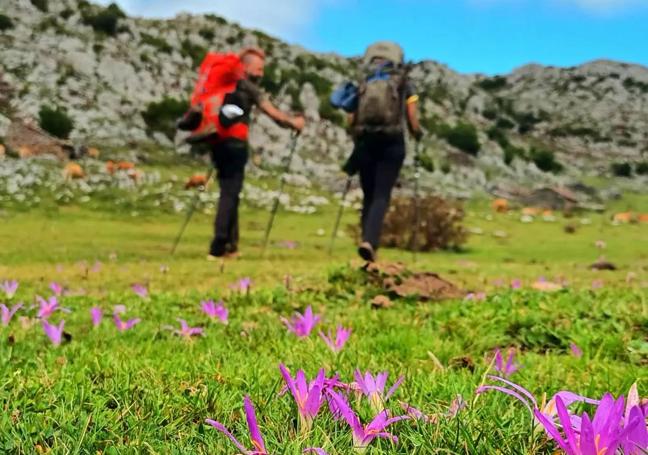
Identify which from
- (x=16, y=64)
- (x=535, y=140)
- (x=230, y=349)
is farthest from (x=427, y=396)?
(x=535, y=140)

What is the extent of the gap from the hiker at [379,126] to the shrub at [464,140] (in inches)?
1545

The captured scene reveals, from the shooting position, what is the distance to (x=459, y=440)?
50.6 inches

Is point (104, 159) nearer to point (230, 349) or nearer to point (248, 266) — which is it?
point (248, 266)

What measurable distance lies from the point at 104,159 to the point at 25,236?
561 inches

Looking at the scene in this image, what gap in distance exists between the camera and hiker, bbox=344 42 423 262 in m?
7.82

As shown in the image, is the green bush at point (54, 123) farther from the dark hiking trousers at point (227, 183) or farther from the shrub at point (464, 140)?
the shrub at point (464, 140)

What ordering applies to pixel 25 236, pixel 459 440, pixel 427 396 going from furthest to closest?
pixel 25 236 → pixel 427 396 → pixel 459 440

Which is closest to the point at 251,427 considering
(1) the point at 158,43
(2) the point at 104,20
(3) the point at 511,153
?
(1) the point at 158,43

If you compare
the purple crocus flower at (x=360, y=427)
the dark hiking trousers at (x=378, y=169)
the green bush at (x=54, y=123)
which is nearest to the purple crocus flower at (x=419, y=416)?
the purple crocus flower at (x=360, y=427)

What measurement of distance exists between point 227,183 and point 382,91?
8.78 ft

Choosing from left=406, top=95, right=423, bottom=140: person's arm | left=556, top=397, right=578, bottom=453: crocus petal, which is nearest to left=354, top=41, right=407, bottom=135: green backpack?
left=406, top=95, right=423, bottom=140: person's arm

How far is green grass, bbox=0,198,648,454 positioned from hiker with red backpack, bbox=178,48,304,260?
4.12ft

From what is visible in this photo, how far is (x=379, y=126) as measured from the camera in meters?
7.83

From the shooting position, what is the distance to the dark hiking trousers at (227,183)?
9.10 m
